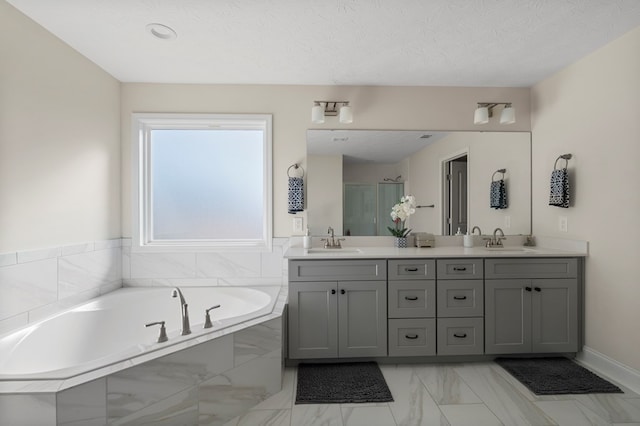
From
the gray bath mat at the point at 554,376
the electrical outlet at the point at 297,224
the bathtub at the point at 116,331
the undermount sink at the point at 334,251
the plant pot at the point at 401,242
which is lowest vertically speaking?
the gray bath mat at the point at 554,376

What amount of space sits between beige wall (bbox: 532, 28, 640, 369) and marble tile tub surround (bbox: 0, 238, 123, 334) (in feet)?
12.1

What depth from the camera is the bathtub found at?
1.56 metres

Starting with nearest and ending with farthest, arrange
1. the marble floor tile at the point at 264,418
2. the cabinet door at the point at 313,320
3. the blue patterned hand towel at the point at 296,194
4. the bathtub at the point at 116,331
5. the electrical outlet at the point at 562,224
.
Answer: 1. the bathtub at the point at 116,331
2. the marble floor tile at the point at 264,418
3. the cabinet door at the point at 313,320
4. the electrical outlet at the point at 562,224
5. the blue patterned hand towel at the point at 296,194

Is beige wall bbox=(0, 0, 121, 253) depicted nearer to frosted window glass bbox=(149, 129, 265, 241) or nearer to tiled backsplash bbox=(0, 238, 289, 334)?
tiled backsplash bbox=(0, 238, 289, 334)

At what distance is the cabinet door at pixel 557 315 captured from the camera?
2.50m

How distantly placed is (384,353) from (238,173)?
1.97m

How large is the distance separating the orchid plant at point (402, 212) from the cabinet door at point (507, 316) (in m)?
0.79

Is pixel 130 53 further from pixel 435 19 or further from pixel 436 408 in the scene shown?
pixel 436 408

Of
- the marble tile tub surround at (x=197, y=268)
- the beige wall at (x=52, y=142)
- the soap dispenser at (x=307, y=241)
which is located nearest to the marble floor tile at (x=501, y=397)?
the soap dispenser at (x=307, y=241)

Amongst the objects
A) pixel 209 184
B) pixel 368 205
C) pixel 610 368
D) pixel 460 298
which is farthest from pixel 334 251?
pixel 610 368

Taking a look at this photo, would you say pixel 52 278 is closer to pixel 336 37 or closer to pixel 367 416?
pixel 367 416

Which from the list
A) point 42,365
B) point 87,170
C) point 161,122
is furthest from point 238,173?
point 42,365

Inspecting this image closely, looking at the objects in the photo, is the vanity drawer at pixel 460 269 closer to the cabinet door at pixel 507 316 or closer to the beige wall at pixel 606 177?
the cabinet door at pixel 507 316

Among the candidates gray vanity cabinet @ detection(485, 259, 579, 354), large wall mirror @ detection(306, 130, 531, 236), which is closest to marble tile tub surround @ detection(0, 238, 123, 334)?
large wall mirror @ detection(306, 130, 531, 236)
